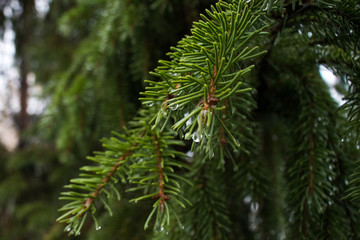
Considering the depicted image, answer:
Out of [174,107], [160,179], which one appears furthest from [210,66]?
[160,179]

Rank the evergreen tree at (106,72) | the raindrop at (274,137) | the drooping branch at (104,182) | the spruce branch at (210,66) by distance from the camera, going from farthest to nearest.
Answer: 1. the raindrop at (274,137)
2. the evergreen tree at (106,72)
3. the drooping branch at (104,182)
4. the spruce branch at (210,66)

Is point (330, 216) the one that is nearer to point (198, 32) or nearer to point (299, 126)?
point (299, 126)

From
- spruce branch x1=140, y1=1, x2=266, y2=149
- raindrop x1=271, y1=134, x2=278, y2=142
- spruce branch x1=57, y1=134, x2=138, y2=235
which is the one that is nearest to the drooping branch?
spruce branch x1=57, y1=134, x2=138, y2=235

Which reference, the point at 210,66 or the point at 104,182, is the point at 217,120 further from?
the point at 104,182

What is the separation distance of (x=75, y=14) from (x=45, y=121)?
1.29 feet

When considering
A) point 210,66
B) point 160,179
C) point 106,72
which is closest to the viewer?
point 210,66

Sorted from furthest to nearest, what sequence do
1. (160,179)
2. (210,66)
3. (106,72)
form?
(106,72), (160,179), (210,66)

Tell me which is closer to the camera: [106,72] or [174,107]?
[174,107]

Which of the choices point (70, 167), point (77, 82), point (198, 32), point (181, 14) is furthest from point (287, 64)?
point (70, 167)

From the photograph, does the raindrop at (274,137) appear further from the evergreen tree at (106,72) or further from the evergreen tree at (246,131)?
the evergreen tree at (106,72)

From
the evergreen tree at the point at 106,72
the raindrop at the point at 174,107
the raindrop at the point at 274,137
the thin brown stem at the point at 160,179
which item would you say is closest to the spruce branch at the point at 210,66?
the raindrop at the point at 174,107

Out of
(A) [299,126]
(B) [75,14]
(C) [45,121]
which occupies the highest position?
(B) [75,14]

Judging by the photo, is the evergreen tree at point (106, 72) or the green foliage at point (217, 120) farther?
the evergreen tree at point (106, 72)

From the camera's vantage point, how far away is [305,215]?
18.8 inches
